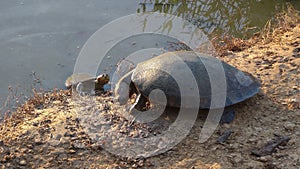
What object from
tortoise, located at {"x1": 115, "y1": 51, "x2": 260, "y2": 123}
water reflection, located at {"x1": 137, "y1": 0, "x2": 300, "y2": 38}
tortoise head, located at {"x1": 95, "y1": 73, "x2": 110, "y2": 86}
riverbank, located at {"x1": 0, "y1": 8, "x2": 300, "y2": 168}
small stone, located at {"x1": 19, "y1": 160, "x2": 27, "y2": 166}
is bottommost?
small stone, located at {"x1": 19, "y1": 160, "x2": 27, "y2": 166}

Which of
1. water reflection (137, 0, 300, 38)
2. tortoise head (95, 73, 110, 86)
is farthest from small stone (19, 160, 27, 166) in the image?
water reflection (137, 0, 300, 38)

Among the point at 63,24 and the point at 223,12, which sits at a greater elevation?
the point at 223,12

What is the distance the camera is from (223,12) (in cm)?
653

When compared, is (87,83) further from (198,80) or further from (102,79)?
(198,80)

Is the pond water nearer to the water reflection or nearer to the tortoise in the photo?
the water reflection

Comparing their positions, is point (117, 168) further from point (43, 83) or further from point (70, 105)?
point (43, 83)

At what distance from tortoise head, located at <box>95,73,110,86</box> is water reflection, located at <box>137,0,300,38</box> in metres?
1.95

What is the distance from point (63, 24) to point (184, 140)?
327 cm

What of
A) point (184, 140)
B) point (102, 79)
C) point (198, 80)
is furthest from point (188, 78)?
point (102, 79)

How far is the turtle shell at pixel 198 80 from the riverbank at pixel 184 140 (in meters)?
0.21

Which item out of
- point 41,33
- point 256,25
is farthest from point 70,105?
point 256,25

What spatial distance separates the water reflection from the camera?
6117 millimetres

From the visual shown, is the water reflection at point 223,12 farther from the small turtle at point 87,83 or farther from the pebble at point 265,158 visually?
the pebble at point 265,158

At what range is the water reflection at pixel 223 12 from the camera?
612 centimetres
